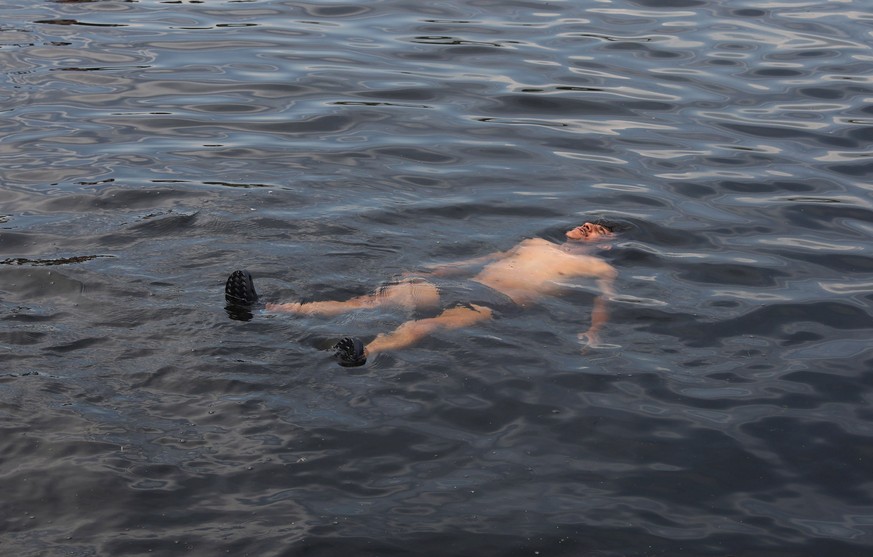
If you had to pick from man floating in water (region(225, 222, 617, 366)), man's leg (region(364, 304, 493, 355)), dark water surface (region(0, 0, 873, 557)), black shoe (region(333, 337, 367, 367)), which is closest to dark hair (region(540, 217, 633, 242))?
dark water surface (region(0, 0, 873, 557))

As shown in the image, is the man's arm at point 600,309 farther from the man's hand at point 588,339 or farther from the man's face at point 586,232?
the man's face at point 586,232

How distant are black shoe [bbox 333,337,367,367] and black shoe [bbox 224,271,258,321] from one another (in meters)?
0.93

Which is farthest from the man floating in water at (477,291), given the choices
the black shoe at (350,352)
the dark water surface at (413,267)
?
the dark water surface at (413,267)

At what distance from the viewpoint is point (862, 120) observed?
12.5 meters

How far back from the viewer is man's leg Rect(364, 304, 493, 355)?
723 cm

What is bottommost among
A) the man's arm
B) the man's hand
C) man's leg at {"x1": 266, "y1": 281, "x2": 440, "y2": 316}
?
the man's hand

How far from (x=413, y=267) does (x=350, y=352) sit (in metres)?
1.84

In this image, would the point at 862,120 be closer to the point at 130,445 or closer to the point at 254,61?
the point at 254,61

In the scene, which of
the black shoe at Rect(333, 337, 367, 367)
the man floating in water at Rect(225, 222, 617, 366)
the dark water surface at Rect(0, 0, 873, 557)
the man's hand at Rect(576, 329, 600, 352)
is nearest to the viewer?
the dark water surface at Rect(0, 0, 873, 557)

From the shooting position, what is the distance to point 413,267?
8586 millimetres

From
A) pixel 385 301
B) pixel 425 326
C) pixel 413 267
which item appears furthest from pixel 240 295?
pixel 413 267

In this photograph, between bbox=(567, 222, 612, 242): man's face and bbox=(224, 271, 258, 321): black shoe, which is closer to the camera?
bbox=(224, 271, 258, 321): black shoe

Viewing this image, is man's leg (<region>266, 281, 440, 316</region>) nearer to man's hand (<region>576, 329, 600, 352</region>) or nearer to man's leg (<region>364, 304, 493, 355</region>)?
man's leg (<region>364, 304, 493, 355</region>)

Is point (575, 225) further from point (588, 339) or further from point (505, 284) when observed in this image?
point (588, 339)
